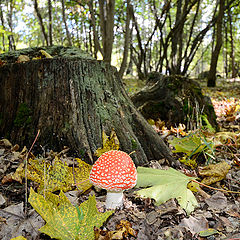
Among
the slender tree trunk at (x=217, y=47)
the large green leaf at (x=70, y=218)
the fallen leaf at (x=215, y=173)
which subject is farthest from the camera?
the slender tree trunk at (x=217, y=47)

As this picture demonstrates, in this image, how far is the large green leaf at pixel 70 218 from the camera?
132cm

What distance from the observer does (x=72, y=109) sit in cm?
260

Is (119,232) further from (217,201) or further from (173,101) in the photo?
(173,101)

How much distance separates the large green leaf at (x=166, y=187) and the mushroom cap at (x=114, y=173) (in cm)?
11

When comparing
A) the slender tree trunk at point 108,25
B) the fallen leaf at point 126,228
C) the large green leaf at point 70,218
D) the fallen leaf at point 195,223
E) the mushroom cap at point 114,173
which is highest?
the slender tree trunk at point 108,25

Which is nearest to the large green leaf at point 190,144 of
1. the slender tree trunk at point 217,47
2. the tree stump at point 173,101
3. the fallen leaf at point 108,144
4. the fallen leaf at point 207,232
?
the fallen leaf at point 108,144

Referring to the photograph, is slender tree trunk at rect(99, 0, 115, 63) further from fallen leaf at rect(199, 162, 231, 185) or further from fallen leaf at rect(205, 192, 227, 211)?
fallen leaf at rect(205, 192, 227, 211)

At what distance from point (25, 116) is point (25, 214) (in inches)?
53.1

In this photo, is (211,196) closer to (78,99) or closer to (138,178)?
(138,178)

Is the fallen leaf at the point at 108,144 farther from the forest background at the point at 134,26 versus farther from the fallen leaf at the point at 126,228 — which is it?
the forest background at the point at 134,26

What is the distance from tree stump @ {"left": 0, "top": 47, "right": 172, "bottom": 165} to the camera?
102 inches

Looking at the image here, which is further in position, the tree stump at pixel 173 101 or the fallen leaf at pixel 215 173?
the tree stump at pixel 173 101

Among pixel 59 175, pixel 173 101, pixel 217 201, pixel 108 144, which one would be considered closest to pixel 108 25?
pixel 173 101

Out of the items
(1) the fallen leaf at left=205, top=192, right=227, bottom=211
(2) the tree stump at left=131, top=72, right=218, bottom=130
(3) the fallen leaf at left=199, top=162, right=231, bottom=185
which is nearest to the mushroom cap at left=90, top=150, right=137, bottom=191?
(1) the fallen leaf at left=205, top=192, right=227, bottom=211
